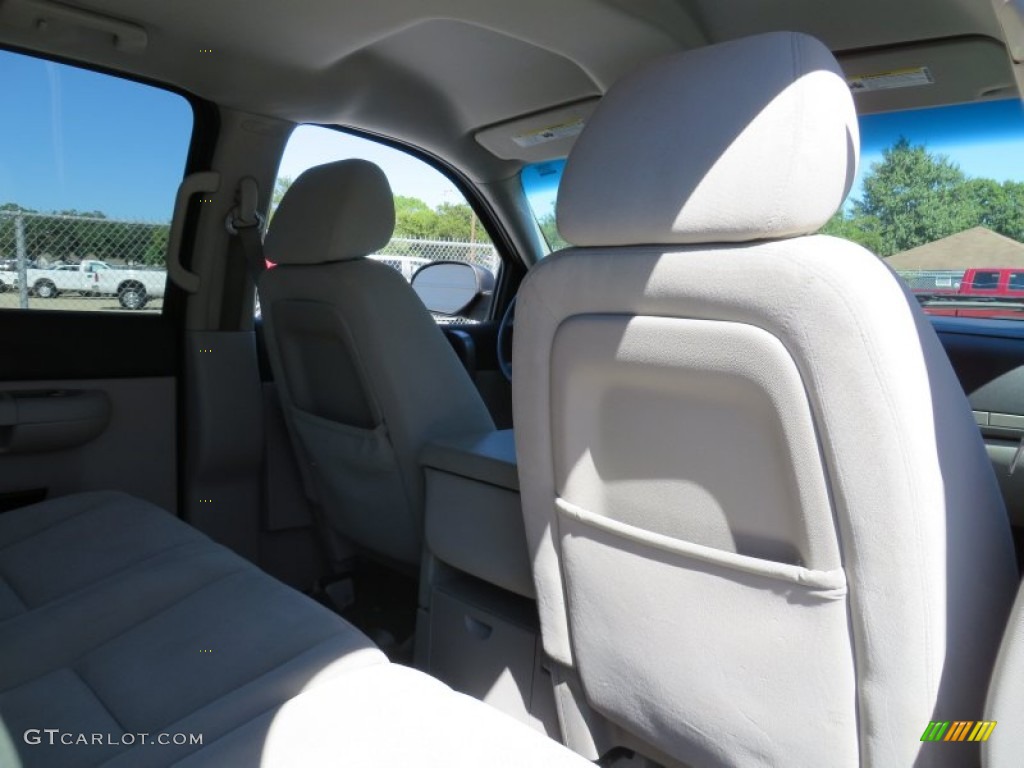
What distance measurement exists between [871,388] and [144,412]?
236 centimetres

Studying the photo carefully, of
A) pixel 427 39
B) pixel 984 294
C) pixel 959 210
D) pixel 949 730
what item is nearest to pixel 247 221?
pixel 427 39

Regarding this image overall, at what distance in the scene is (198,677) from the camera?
1359 mm

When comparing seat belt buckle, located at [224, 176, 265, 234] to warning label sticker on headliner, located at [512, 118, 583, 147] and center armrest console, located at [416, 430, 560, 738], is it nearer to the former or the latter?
warning label sticker on headliner, located at [512, 118, 583, 147]

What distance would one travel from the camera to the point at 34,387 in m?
2.52

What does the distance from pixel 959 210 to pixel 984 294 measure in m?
0.29

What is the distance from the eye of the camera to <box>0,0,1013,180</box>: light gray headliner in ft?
6.94

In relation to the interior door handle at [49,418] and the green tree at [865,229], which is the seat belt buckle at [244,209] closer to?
the interior door handle at [49,418]

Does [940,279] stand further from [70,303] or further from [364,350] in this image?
[70,303]

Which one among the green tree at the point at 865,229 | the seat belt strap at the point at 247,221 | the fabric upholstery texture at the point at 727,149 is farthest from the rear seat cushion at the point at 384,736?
Result: the seat belt strap at the point at 247,221

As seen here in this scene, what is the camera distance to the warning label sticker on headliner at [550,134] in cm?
300

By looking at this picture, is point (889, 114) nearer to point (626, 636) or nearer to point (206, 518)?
point (626, 636)

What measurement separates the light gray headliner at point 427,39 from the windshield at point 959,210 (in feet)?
0.56

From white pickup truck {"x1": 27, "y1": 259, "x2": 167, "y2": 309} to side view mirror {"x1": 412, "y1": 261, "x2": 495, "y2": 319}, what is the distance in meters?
1.32

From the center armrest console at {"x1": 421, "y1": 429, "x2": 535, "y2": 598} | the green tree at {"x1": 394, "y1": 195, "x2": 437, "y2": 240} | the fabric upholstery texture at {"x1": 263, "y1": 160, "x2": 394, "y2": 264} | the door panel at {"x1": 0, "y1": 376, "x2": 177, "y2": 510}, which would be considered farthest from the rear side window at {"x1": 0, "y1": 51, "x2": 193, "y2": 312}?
the center armrest console at {"x1": 421, "y1": 429, "x2": 535, "y2": 598}
